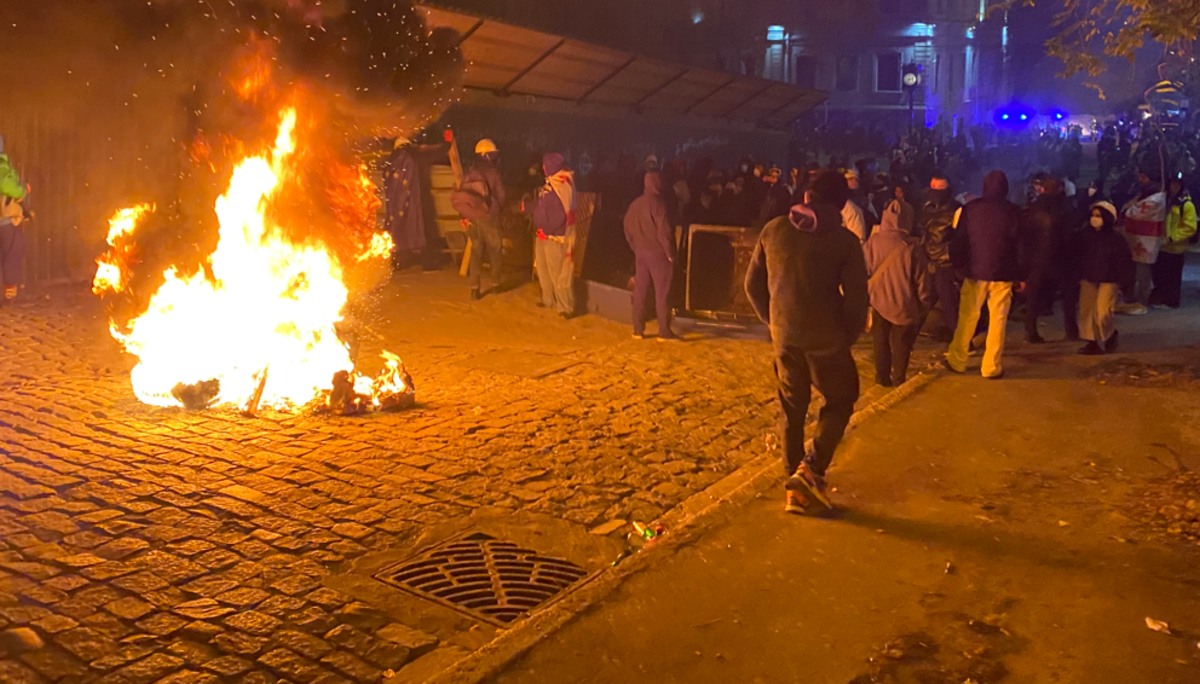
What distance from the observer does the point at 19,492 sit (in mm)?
5594

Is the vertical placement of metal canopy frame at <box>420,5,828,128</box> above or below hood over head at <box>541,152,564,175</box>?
above

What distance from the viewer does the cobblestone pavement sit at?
4066 millimetres

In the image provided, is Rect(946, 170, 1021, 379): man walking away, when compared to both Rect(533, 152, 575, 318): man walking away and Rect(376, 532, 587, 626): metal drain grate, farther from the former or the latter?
Rect(376, 532, 587, 626): metal drain grate

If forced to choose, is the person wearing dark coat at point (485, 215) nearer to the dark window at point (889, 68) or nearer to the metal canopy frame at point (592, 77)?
the metal canopy frame at point (592, 77)

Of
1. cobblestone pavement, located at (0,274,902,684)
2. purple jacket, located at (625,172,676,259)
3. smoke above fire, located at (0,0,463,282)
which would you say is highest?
smoke above fire, located at (0,0,463,282)

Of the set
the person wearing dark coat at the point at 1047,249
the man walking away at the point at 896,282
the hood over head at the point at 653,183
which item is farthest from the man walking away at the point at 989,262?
the hood over head at the point at 653,183

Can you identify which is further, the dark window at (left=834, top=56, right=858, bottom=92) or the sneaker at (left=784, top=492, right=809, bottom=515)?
the dark window at (left=834, top=56, right=858, bottom=92)

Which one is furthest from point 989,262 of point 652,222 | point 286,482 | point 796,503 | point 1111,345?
point 286,482

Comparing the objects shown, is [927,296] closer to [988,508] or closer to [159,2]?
[988,508]

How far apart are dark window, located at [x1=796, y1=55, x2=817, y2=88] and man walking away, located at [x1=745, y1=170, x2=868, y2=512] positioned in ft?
185

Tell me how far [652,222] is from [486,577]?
6.05 meters

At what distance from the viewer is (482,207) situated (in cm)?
1270

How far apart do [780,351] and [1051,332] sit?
24.7 ft

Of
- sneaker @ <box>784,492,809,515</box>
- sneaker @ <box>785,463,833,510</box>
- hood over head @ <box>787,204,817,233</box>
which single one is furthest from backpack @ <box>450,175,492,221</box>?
sneaker @ <box>784,492,809,515</box>
